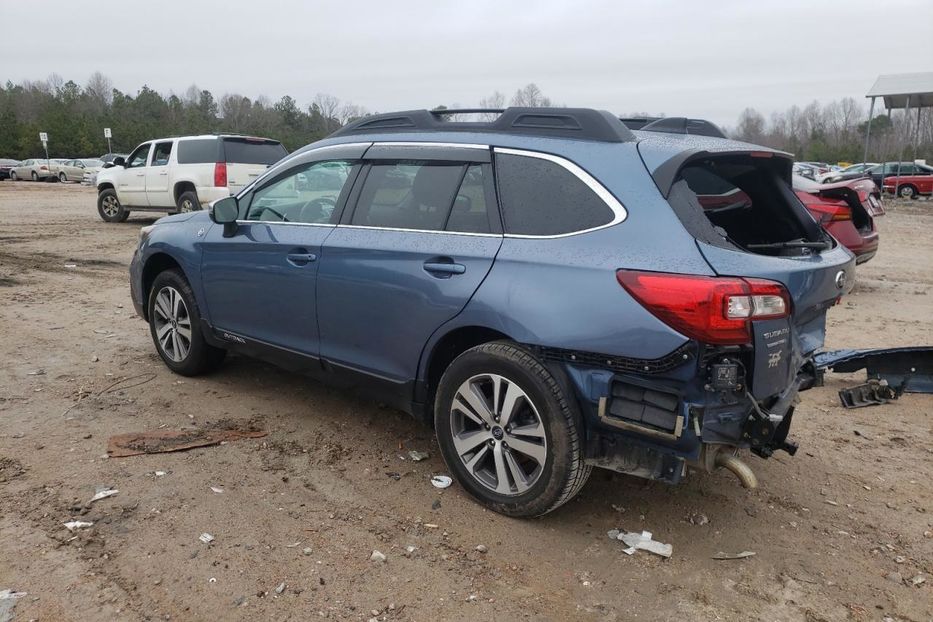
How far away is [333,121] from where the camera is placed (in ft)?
241

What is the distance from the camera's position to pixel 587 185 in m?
3.21

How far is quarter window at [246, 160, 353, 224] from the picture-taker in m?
4.28

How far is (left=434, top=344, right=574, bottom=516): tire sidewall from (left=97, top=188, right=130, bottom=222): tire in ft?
50.6

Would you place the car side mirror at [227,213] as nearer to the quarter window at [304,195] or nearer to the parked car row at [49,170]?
the quarter window at [304,195]

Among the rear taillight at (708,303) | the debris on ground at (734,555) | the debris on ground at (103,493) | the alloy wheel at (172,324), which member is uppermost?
the rear taillight at (708,303)

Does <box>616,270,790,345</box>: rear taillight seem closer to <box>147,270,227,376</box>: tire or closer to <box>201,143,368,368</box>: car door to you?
<box>201,143,368,368</box>: car door

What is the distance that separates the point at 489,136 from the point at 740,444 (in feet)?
6.13

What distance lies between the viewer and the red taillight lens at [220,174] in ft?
45.9

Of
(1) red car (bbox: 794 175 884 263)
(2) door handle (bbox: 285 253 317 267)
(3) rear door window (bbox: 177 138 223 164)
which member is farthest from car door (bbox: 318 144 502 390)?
(3) rear door window (bbox: 177 138 223 164)

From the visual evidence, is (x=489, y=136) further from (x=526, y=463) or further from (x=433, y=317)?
(x=526, y=463)

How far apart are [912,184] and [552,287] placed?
32.2 m

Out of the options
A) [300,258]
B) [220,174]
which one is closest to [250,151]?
[220,174]

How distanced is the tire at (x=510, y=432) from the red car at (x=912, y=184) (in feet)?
103

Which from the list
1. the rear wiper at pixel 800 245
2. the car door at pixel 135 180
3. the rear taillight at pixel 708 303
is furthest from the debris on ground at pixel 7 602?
the car door at pixel 135 180
